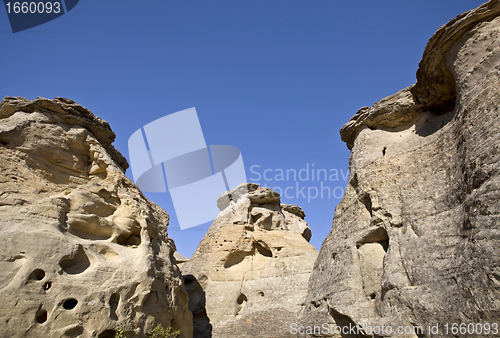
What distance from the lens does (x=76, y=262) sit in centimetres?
788

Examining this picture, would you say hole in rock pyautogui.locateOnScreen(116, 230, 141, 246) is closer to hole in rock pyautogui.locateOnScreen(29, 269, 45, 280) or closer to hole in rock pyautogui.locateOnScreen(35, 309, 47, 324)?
hole in rock pyautogui.locateOnScreen(29, 269, 45, 280)

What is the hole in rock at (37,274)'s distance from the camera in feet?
22.6

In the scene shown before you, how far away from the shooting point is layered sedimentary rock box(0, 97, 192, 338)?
22.4 feet

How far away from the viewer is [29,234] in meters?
7.30

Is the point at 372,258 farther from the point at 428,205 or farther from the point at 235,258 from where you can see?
the point at 235,258

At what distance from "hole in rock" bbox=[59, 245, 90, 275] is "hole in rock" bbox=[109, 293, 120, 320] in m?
0.96

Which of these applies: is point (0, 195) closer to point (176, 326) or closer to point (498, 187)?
point (176, 326)

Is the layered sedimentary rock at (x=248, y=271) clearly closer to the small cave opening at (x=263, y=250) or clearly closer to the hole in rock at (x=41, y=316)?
the small cave opening at (x=263, y=250)

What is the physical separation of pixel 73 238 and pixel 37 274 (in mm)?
1302

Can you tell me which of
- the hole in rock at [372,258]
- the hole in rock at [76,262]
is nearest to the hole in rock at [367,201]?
the hole in rock at [372,258]

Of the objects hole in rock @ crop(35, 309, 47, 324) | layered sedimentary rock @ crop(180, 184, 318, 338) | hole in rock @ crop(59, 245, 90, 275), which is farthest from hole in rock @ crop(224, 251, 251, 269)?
hole in rock @ crop(35, 309, 47, 324)

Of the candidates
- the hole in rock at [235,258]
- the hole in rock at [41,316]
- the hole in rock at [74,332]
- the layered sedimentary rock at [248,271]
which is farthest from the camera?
the hole in rock at [235,258]

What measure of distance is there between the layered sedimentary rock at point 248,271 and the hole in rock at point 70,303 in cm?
936

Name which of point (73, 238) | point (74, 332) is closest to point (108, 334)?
point (74, 332)
